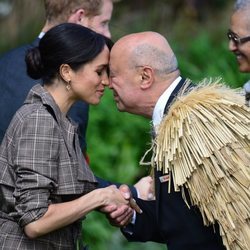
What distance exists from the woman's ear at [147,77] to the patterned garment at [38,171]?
417 mm

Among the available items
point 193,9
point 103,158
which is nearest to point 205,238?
point 103,158

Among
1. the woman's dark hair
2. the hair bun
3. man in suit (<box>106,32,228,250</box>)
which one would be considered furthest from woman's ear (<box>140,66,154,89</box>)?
the hair bun

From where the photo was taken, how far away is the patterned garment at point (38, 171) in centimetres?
455

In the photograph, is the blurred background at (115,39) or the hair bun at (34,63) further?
the blurred background at (115,39)

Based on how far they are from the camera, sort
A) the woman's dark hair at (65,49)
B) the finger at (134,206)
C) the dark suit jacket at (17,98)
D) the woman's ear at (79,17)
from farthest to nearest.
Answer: the woman's ear at (79,17) < the dark suit jacket at (17,98) < the finger at (134,206) < the woman's dark hair at (65,49)

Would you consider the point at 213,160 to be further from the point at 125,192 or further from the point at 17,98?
the point at 17,98

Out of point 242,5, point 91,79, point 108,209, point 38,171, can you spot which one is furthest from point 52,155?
point 242,5

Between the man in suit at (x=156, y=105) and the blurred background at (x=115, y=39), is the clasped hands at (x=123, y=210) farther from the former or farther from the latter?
the blurred background at (x=115, y=39)

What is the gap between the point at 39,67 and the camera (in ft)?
16.3

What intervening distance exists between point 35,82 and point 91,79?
673 millimetres

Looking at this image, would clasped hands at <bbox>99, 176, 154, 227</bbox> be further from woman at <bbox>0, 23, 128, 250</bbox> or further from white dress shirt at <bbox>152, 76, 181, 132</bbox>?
white dress shirt at <bbox>152, 76, 181, 132</bbox>

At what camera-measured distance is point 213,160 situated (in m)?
4.47

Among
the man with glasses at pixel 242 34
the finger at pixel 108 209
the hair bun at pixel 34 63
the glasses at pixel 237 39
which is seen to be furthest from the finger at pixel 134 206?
the glasses at pixel 237 39

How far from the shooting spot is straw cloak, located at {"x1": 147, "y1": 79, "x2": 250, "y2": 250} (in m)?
4.46
